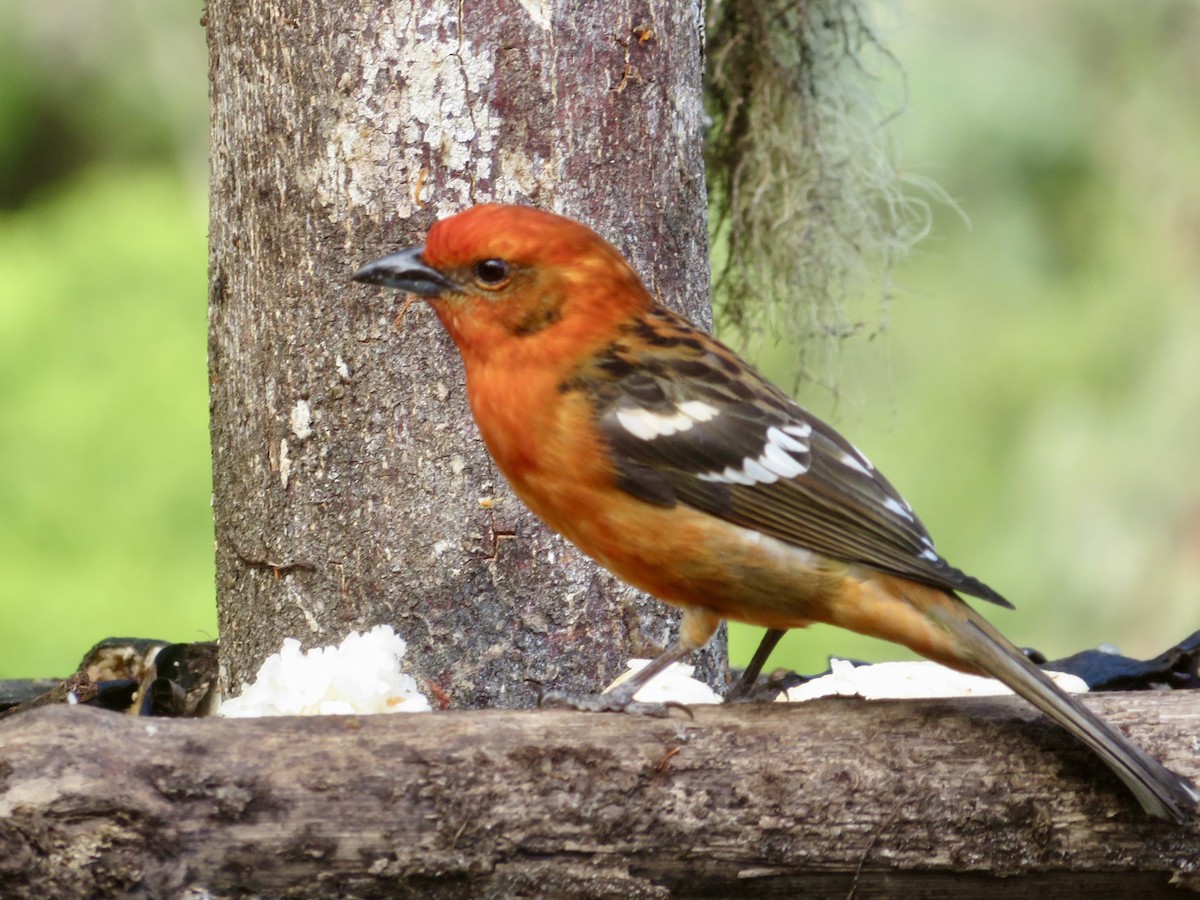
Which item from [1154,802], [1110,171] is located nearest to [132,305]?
[1110,171]

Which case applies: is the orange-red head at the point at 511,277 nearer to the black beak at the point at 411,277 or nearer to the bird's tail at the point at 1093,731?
the black beak at the point at 411,277

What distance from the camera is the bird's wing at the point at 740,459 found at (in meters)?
3.22

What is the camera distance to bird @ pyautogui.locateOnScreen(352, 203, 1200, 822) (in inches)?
126

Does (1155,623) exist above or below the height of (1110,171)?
below

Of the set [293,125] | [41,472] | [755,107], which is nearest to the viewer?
[293,125]

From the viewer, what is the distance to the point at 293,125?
13.1 ft

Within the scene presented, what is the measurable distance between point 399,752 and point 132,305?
18.6ft

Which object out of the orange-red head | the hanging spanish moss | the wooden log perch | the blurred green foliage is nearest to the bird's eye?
the orange-red head

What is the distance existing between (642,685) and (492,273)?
3.01ft

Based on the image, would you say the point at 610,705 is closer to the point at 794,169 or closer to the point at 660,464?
the point at 660,464

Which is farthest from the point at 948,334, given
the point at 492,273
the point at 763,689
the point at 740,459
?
the point at 492,273

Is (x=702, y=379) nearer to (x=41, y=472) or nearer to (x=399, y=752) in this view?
(x=399, y=752)

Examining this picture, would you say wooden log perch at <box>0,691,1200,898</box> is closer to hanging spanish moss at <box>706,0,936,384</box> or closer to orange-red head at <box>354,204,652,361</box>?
orange-red head at <box>354,204,652,361</box>

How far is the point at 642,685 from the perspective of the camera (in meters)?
3.32
